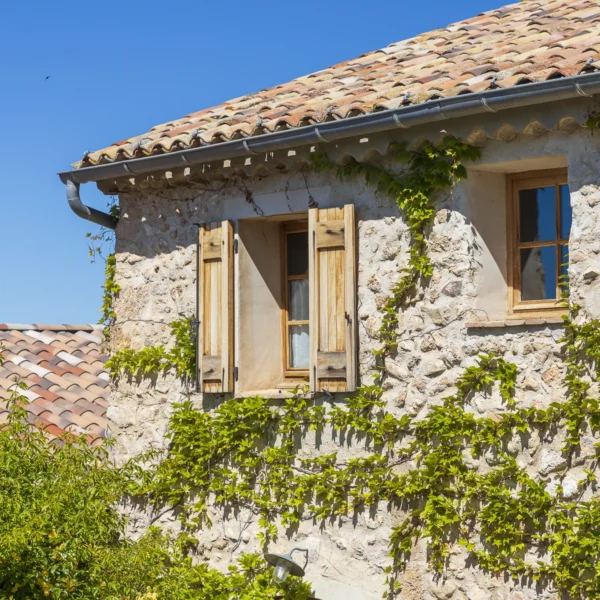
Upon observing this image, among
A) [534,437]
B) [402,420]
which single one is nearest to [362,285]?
[402,420]

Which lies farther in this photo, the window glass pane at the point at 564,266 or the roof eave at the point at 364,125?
the window glass pane at the point at 564,266

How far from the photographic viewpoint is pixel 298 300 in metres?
8.47

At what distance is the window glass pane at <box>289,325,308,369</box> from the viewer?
27.6ft

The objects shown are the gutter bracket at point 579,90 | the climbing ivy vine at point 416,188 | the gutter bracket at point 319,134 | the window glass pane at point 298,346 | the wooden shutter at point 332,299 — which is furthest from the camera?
the window glass pane at point 298,346

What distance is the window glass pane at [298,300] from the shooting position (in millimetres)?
8414

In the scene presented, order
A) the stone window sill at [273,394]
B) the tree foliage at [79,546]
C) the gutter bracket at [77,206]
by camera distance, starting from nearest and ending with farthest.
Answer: the tree foliage at [79,546] < the stone window sill at [273,394] < the gutter bracket at [77,206]

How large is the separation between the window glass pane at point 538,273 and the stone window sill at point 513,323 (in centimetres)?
38

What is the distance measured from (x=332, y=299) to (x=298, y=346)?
916 mm

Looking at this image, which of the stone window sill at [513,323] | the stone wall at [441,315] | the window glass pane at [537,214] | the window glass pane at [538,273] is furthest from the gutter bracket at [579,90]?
the stone window sill at [513,323]

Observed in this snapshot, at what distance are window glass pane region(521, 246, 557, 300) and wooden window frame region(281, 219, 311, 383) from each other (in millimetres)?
1871

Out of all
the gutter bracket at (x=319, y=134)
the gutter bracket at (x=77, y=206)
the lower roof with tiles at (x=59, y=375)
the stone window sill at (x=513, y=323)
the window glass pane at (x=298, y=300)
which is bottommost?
the lower roof with tiles at (x=59, y=375)

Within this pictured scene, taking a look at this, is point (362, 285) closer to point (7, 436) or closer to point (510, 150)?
point (510, 150)

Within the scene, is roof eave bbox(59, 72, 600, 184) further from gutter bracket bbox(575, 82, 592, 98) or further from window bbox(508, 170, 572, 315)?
window bbox(508, 170, 572, 315)

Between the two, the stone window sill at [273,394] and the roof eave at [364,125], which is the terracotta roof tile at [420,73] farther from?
the stone window sill at [273,394]
